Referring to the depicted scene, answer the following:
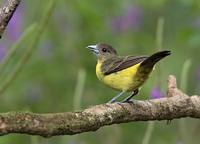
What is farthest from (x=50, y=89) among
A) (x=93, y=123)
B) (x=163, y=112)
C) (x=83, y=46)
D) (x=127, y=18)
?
(x=93, y=123)

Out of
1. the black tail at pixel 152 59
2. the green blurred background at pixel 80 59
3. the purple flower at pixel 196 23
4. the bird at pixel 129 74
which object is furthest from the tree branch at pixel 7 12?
the purple flower at pixel 196 23

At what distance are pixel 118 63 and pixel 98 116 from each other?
1343mm

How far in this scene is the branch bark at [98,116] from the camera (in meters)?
2.77

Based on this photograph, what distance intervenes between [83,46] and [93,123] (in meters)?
2.98

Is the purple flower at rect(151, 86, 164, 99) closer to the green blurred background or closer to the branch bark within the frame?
the branch bark

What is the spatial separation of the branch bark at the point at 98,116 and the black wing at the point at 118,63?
9.8 inches

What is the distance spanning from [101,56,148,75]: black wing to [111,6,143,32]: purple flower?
2.00 metres

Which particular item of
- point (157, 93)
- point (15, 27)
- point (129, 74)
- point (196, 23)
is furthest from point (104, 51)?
point (15, 27)

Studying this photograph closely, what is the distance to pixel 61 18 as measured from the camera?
6.60 m

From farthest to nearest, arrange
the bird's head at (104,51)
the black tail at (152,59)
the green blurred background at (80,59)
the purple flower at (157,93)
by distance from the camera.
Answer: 1. the green blurred background at (80,59)
2. the bird's head at (104,51)
3. the purple flower at (157,93)
4. the black tail at (152,59)

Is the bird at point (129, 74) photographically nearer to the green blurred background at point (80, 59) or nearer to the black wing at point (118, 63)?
the black wing at point (118, 63)

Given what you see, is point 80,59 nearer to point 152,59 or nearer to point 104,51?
point 104,51

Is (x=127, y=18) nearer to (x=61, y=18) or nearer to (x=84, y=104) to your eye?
(x=61, y=18)

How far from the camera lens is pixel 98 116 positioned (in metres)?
3.15
